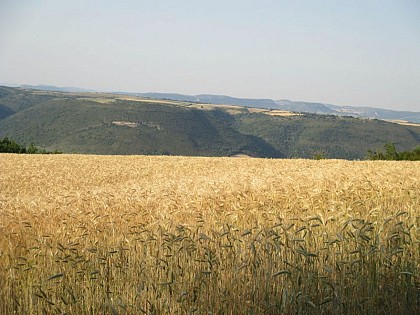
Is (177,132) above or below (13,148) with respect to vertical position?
below

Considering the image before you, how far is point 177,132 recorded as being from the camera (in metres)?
145

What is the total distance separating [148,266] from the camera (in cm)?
477

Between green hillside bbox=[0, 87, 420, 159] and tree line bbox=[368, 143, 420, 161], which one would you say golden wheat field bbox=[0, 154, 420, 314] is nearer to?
tree line bbox=[368, 143, 420, 161]

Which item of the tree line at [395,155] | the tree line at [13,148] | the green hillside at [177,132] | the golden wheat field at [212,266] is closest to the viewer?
the golden wheat field at [212,266]

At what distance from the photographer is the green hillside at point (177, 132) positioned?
127m

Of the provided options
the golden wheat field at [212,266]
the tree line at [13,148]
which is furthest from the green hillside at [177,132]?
the golden wheat field at [212,266]

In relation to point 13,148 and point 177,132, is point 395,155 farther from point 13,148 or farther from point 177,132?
point 177,132

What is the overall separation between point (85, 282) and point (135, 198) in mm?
4378

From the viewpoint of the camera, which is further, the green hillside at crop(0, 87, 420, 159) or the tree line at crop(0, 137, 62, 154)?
the green hillside at crop(0, 87, 420, 159)

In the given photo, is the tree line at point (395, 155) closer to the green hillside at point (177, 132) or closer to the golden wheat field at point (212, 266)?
the golden wheat field at point (212, 266)

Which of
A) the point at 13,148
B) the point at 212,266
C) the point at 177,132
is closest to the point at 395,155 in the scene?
the point at 212,266

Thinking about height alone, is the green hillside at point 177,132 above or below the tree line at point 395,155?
below

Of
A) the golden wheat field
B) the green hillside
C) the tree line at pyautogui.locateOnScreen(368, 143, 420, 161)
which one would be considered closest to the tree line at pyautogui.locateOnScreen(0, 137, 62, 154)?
the tree line at pyautogui.locateOnScreen(368, 143, 420, 161)

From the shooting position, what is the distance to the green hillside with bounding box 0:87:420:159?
12700 cm
